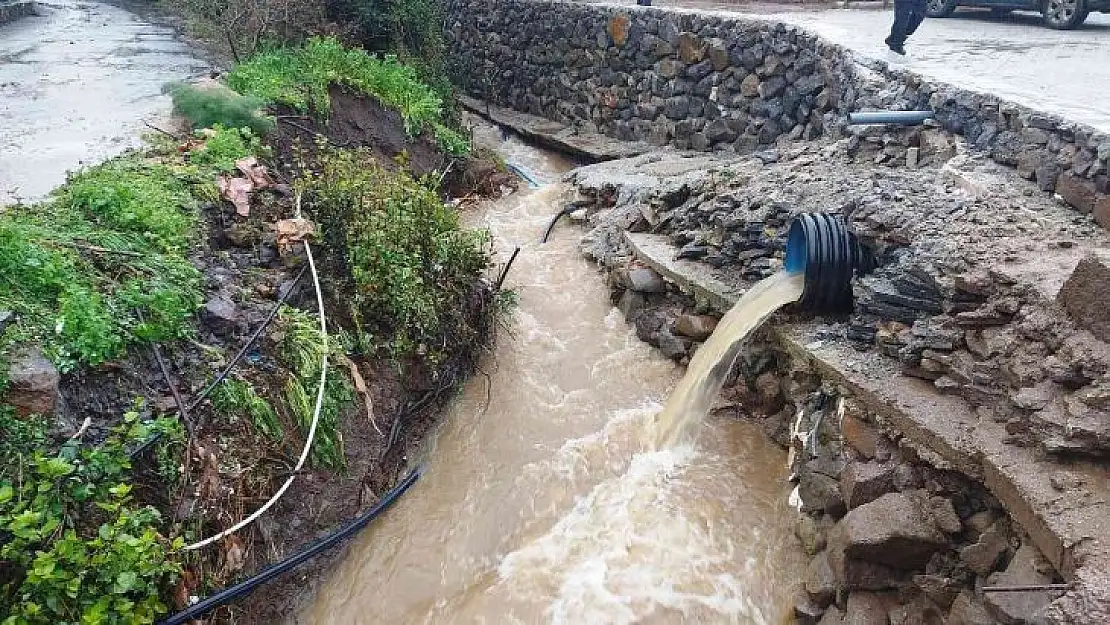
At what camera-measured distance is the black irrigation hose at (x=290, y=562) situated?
3596 millimetres

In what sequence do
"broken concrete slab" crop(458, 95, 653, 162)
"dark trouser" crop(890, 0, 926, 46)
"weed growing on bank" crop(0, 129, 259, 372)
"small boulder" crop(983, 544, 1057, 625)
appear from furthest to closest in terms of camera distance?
"broken concrete slab" crop(458, 95, 653, 162)
"dark trouser" crop(890, 0, 926, 46)
"weed growing on bank" crop(0, 129, 259, 372)
"small boulder" crop(983, 544, 1057, 625)

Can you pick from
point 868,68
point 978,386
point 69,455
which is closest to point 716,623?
point 978,386

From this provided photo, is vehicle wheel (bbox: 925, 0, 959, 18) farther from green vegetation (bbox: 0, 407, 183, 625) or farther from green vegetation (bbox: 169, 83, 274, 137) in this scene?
green vegetation (bbox: 0, 407, 183, 625)

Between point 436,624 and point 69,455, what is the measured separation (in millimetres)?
2068

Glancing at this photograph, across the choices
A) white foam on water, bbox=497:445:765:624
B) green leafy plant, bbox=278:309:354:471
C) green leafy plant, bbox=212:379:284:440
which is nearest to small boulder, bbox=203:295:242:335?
green leafy plant, bbox=278:309:354:471

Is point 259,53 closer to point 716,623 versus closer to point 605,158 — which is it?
point 605,158

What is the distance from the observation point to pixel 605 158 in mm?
11453

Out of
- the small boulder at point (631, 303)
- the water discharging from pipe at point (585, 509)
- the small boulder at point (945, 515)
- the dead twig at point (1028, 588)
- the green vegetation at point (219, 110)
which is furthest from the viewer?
the green vegetation at point (219, 110)

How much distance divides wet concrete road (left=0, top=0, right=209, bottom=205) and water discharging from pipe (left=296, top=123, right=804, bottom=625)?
3695 millimetres

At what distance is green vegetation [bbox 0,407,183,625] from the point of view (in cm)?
312

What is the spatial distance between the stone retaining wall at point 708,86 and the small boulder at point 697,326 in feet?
7.86

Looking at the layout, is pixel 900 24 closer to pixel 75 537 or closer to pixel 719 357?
Answer: pixel 719 357

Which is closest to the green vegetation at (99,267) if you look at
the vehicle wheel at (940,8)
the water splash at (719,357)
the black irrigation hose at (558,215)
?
the water splash at (719,357)

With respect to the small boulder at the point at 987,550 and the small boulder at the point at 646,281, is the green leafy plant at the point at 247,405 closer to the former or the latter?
the small boulder at the point at 646,281
